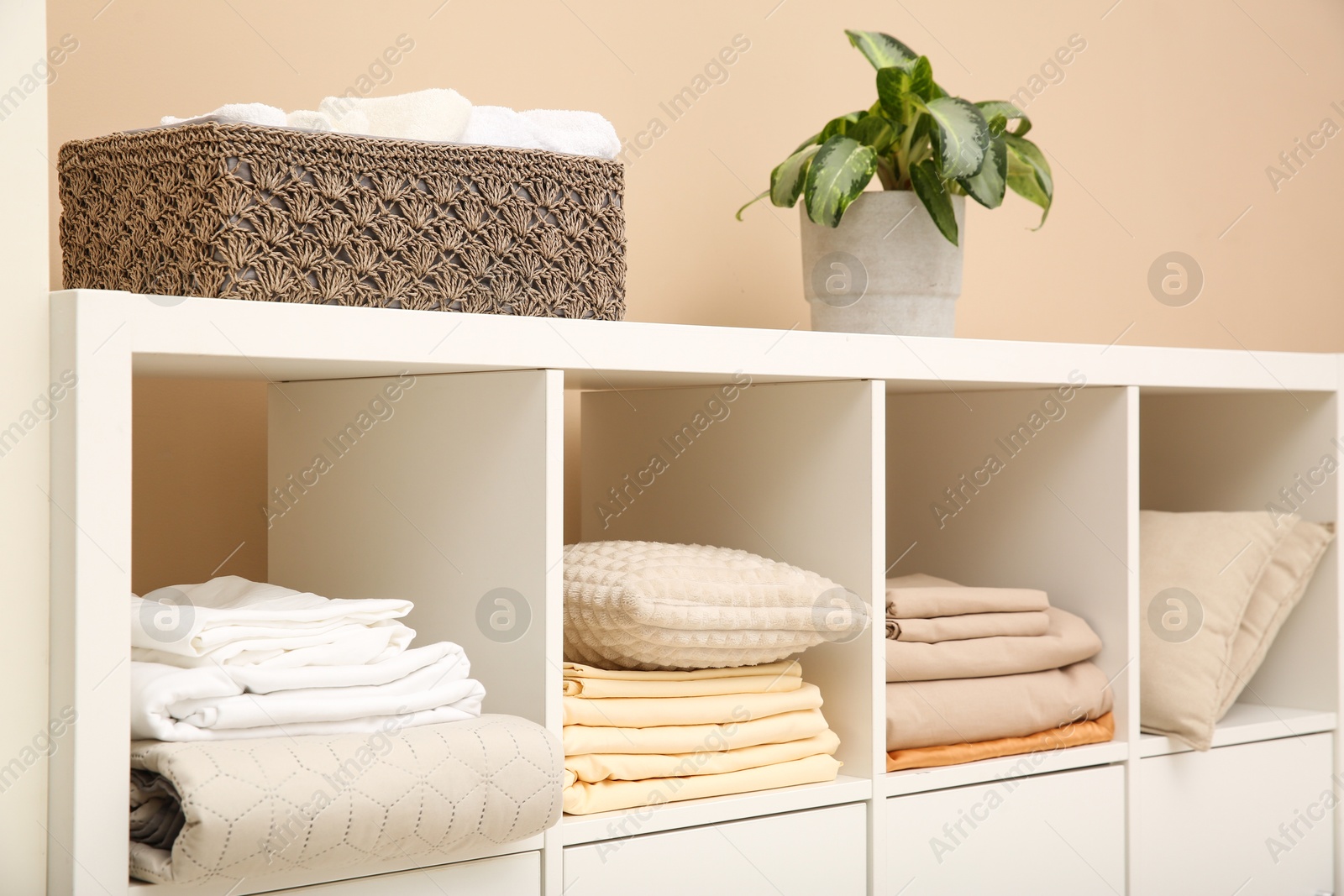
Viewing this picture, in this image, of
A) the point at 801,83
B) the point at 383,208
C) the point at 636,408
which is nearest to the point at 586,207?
the point at 383,208

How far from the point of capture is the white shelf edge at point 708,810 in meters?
0.98

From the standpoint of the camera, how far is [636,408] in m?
1.41

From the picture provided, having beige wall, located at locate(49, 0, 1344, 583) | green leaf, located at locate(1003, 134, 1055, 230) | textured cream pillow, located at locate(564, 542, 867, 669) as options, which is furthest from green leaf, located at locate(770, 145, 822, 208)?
textured cream pillow, located at locate(564, 542, 867, 669)

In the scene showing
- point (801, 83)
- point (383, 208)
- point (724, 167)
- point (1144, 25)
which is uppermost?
point (1144, 25)

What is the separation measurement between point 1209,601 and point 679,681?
2.19 feet

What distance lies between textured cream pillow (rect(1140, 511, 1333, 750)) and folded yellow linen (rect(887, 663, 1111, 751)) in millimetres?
86

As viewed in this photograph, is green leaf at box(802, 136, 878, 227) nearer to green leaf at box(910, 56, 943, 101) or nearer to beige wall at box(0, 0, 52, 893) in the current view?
green leaf at box(910, 56, 943, 101)

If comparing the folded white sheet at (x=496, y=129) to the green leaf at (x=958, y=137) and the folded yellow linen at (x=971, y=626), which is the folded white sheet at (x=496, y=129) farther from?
the folded yellow linen at (x=971, y=626)

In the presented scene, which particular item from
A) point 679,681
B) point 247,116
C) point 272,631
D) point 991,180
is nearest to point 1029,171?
point 991,180

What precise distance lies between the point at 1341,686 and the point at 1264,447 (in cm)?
31

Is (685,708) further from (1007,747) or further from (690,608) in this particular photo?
(1007,747)

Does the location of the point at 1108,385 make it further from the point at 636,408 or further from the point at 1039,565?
the point at 636,408

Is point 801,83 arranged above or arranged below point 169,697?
above

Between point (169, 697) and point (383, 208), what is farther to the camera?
point (383, 208)
